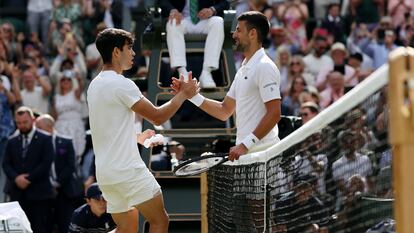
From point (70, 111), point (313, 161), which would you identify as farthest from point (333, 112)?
point (70, 111)

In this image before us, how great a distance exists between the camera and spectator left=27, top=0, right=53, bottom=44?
21578 millimetres

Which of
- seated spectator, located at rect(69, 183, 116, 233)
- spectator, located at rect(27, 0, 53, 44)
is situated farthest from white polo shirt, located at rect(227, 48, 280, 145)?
spectator, located at rect(27, 0, 53, 44)

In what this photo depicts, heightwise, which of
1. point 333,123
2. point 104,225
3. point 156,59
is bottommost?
point 104,225

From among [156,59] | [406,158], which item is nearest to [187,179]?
[156,59]

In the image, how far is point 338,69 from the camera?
18.2 meters

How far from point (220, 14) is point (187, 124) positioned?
1.78m

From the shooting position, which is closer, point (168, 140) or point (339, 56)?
point (168, 140)

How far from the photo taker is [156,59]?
12836 millimetres

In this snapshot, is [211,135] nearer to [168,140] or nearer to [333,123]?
[168,140]

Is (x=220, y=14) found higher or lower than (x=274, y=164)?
higher

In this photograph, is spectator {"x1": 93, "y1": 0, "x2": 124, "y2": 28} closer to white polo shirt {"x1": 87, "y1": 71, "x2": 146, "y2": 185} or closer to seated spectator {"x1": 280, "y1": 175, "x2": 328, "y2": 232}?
white polo shirt {"x1": 87, "y1": 71, "x2": 146, "y2": 185}

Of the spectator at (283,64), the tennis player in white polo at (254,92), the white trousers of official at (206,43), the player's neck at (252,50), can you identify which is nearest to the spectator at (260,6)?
the spectator at (283,64)

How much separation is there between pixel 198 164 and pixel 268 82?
3.02 feet

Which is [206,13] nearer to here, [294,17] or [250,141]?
[250,141]
